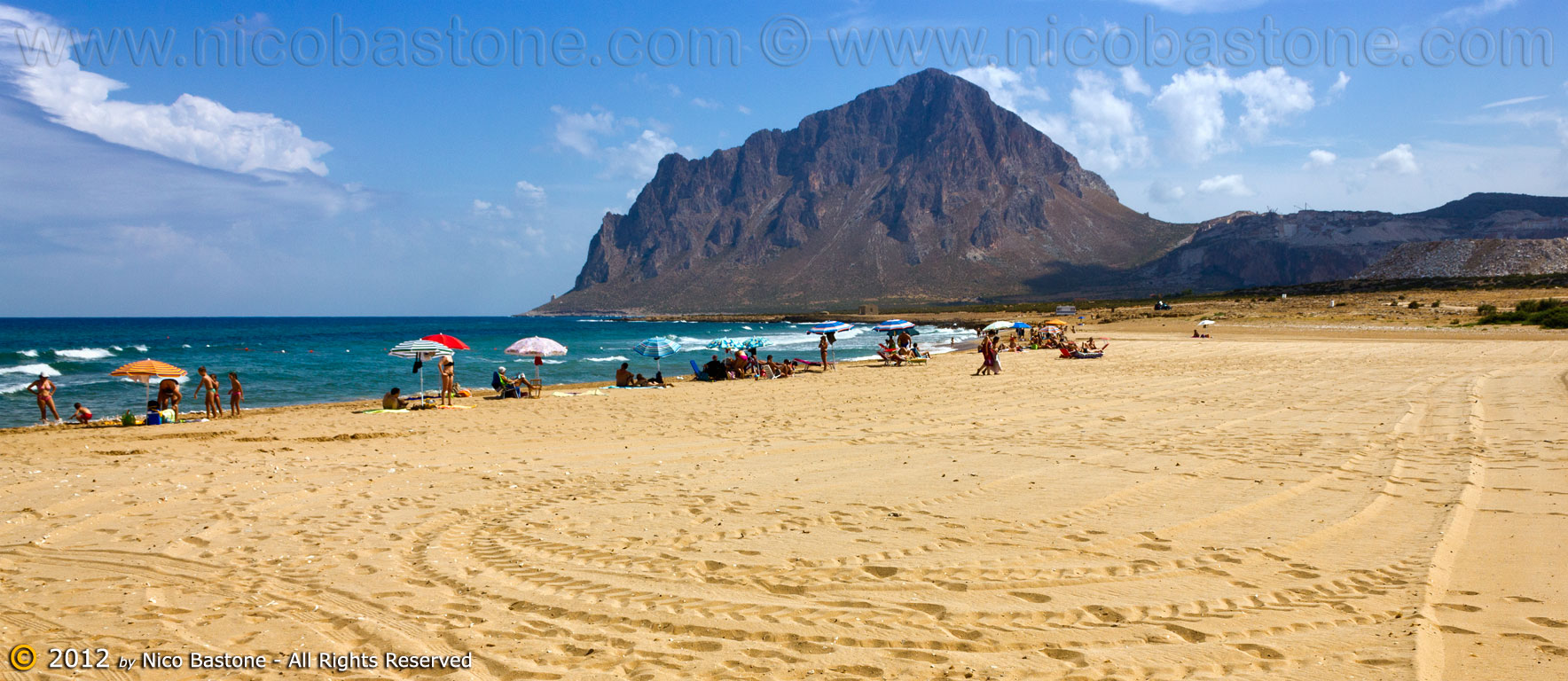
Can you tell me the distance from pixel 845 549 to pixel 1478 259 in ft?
334

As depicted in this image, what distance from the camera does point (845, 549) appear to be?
540cm

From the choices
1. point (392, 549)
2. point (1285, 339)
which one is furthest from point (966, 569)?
point (1285, 339)

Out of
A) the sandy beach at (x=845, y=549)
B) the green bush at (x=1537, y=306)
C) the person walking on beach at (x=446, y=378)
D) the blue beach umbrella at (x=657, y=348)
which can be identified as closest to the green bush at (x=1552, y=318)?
the green bush at (x=1537, y=306)

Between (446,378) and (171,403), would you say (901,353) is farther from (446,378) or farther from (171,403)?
(171,403)

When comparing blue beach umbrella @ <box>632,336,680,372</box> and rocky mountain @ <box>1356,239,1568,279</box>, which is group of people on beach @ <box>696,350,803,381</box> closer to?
blue beach umbrella @ <box>632,336,680,372</box>

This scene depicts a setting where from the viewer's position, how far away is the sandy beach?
3.76 metres

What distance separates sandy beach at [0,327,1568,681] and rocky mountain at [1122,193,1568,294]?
128 metres

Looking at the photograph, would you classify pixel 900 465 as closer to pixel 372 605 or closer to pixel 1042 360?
pixel 372 605

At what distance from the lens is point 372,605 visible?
4.45m

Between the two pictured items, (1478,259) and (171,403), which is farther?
(1478,259)

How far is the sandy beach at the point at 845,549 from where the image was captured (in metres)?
3.76

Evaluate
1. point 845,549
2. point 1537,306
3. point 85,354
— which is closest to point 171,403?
point 845,549

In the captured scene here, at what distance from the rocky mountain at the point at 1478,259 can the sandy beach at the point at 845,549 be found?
3413 inches

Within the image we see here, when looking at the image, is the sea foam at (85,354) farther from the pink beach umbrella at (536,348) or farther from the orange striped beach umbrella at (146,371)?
the pink beach umbrella at (536,348)
